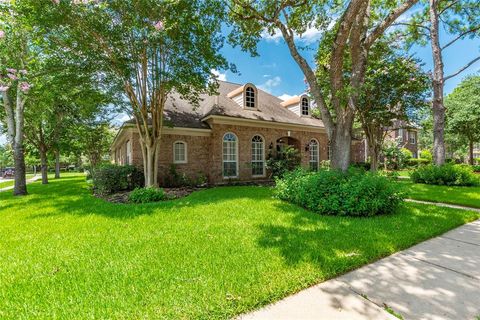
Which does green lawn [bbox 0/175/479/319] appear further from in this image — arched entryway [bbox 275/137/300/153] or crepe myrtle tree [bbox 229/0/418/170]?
arched entryway [bbox 275/137/300/153]

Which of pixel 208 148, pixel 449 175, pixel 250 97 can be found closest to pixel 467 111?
pixel 449 175

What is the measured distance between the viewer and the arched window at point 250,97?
574 inches

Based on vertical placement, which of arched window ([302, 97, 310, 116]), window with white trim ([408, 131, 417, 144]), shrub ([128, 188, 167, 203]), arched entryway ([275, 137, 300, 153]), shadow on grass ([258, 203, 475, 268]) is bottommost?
shadow on grass ([258, 203, 475, 268])

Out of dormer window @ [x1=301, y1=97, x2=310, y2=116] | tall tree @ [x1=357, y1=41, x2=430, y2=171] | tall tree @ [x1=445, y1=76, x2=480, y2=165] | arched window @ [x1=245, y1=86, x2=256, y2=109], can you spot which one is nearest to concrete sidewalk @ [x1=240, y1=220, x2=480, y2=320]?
tall tree @ [x1=357, y1=41, x2=430, y2=171]

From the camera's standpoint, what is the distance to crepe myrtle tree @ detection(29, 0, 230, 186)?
7062 mm

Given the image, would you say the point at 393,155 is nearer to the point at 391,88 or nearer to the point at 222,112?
the point at 391,88

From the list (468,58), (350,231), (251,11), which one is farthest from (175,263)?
(468,58)

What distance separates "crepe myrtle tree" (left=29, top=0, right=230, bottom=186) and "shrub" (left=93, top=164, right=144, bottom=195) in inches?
69.5

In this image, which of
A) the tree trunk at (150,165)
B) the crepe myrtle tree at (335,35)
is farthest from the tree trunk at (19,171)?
the crepe myrtle tree at (335,35)

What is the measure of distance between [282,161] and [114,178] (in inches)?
370

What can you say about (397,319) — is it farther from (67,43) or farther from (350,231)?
(67,43)

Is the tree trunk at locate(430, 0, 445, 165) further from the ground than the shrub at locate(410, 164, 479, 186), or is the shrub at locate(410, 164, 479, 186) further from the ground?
the tree trunk at locate(430, 0, 445, 165)

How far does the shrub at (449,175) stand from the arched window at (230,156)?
33.1 feet

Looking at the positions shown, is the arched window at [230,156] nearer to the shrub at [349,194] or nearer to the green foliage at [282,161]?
the green foliage at [282,161]
